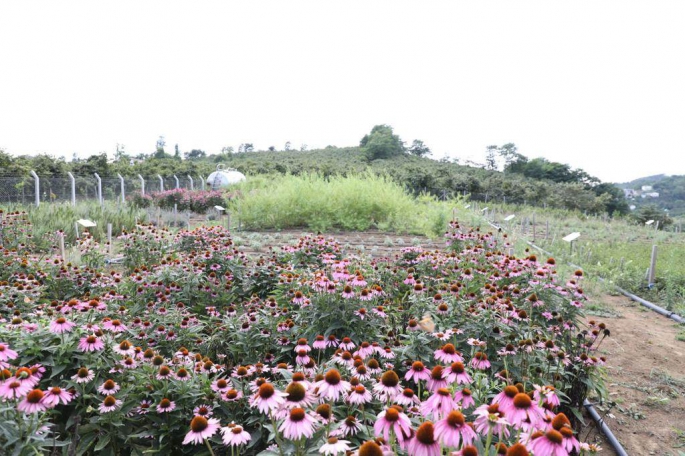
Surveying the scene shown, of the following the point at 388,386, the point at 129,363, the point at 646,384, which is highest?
the point at 388,386

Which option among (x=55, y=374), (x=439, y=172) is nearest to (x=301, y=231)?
(x=55, y=374)

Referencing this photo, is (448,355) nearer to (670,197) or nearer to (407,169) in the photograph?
(407,169)

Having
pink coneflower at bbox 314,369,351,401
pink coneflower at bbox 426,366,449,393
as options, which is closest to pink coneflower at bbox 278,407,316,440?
pink coneflower at bbox 314,369,351,401

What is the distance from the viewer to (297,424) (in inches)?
42.8

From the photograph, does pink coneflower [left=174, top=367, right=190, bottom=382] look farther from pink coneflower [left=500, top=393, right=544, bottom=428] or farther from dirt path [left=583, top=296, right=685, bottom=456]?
dirt path [left=583, top=296, right=685, bottom=456]

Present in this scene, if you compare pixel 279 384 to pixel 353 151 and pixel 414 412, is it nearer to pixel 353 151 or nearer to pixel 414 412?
pixel 414 412

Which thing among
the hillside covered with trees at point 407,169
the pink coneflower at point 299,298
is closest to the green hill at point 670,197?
the hillside covered with trees at point 407,169

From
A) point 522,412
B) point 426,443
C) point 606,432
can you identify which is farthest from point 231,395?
point 606,432

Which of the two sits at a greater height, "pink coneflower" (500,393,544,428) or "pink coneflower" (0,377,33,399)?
"pink coneflower" (500,393,544,428)

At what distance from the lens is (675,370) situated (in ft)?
12.1

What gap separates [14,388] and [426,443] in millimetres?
1250

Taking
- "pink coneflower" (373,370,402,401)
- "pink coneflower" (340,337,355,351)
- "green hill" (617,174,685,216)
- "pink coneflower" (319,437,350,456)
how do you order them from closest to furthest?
"pink coneflower" (319,437,350,456) → "pink coneflower" (373,370,402,401) → "pink coneflower" (340,337,355,351) → "green hill" (617,174,685,216)

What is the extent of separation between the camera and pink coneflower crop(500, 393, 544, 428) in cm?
103

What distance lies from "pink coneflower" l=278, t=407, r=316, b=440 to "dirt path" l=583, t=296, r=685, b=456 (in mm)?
1984
